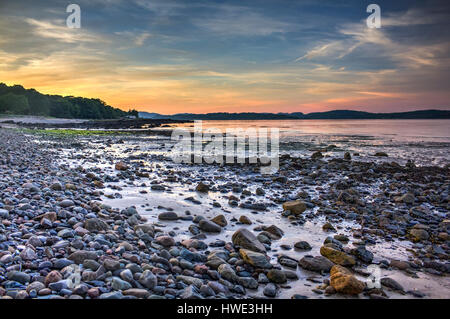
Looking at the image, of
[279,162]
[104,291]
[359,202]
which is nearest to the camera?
[104,291]

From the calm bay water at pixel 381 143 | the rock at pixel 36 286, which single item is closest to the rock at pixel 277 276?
the rock at pixel 36 286

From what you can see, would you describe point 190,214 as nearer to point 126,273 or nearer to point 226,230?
point 226,230

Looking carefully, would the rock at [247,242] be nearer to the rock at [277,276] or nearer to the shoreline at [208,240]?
the shoreline at [208,240]

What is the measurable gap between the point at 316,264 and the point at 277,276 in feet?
2.73

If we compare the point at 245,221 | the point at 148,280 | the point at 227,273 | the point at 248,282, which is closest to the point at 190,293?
the point at 148,280

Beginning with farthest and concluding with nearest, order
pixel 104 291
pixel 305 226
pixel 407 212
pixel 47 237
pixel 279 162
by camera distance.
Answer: pixel 279 162
pixel 407 212
pixel 305 226
pixel 47 237
pixel 104 291

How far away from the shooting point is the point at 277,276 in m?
4.36

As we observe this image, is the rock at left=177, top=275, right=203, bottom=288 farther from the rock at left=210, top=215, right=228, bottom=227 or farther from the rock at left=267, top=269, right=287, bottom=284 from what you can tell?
the rock at left=210, top=215, right=228, bottom=227

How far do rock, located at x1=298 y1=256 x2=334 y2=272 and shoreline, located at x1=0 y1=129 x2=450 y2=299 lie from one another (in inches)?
0.7

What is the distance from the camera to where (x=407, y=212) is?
798 cm

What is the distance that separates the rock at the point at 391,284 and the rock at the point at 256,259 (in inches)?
66.5

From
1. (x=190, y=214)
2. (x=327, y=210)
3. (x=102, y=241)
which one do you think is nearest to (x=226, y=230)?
(x=190, y=214)

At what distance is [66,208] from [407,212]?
8.57m
